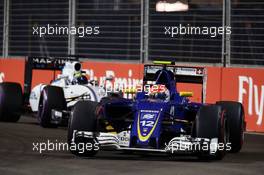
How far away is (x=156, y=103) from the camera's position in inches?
505

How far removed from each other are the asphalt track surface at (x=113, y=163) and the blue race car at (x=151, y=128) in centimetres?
19

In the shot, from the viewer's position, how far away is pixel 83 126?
12.5 meters

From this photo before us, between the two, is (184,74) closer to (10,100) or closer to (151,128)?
(151,128)

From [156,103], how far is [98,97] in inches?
231

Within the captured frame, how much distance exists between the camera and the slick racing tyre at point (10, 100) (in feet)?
61.7

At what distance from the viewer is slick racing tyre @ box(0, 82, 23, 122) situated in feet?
61.7

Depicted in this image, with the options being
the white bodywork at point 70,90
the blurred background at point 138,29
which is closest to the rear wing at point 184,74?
the white bodywork at point 70,90

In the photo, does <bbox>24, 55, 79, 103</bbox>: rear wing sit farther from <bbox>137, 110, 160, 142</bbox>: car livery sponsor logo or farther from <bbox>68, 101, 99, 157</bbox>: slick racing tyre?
<bbox>137, 110, 160, 142</bbox>: car livery sponsor logo

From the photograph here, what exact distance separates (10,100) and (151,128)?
703 cm

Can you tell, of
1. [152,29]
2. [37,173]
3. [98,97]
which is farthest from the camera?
[152,29]

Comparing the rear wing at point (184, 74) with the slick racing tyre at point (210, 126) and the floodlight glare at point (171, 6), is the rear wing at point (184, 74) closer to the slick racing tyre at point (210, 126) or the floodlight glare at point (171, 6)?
the slick racing tyre at point (210, 126)

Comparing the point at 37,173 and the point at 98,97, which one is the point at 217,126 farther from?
the point at 98,97

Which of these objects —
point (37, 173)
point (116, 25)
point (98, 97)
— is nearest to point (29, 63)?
point (98, 97)

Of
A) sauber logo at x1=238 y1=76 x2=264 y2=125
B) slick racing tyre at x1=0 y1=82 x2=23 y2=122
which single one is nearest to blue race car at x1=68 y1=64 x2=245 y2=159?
sauber logo at x1=238 y1=76 x2=264 y2=125
